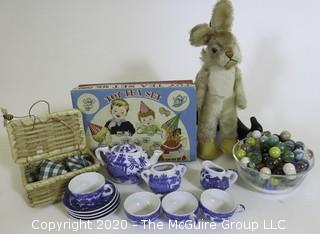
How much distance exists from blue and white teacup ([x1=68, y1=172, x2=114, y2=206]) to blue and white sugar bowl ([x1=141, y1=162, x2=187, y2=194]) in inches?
3.4

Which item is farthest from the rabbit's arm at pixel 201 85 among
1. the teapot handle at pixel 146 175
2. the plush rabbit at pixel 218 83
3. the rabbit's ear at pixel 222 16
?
the teapot handle at pixel 146 175

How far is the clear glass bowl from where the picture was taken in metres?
0.77

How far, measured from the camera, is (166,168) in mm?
815

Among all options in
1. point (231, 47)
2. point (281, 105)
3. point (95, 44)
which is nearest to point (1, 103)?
point (95, 44)

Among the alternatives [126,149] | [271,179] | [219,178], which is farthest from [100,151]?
[271,179]

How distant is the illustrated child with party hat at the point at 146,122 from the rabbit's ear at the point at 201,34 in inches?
8.0

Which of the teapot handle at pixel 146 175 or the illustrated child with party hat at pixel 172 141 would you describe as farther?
the illustrated child with party hat at pixel 172 141

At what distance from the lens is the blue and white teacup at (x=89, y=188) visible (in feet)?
2.42

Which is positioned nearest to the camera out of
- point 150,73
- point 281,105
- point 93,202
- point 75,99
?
point 93,202

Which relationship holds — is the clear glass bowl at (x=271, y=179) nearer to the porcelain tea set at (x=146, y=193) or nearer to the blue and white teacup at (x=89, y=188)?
the porcelain tea set at (x=146, y=193)

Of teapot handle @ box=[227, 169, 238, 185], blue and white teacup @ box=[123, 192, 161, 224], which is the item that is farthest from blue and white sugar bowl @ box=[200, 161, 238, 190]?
blue and white teacup @ box=[123, 192, 161, 224]

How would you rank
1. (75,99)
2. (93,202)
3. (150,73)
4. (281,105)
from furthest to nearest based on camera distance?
(150,73), (281,105), (75,99), (93,202)

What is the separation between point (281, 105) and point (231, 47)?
0.41m

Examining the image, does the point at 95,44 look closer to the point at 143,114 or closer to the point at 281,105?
the point at 143,114
